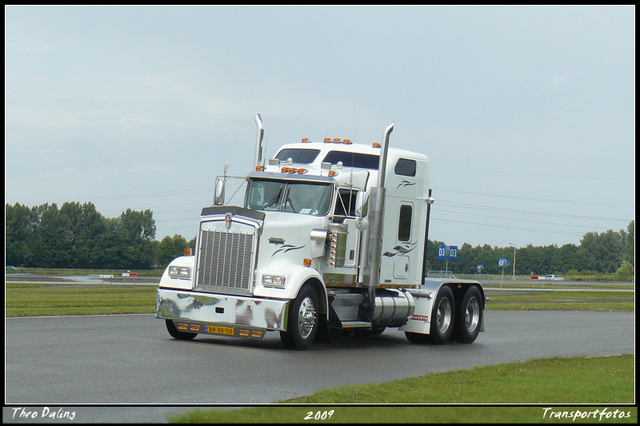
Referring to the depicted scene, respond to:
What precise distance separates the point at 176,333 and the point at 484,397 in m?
7.74

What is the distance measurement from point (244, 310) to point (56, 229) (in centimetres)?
6204

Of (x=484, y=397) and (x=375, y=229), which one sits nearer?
(x=484, y=397)

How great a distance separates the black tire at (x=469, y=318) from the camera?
61.6 ft

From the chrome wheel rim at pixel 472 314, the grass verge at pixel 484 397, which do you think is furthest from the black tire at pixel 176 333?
the chrome wheel rim at pixel 472 314

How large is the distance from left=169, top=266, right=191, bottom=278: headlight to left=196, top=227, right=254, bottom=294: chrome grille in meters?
0.29

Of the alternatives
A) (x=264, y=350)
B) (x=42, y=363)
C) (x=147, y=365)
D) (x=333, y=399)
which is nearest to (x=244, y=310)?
(x=264, y=350)

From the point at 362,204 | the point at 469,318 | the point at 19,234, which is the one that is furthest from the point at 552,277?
the point at 362,204

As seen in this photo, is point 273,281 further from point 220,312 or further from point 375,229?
point 375,229

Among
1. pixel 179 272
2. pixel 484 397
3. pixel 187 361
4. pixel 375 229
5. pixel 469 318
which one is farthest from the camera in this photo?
pixel 469 318

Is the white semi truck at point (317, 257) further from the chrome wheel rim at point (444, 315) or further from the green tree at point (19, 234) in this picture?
the green tree at point (19, 234)

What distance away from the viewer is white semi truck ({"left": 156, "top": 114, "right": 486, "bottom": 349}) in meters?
14.8

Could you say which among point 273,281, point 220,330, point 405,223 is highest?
point 405,223

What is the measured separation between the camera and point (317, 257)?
617 inches

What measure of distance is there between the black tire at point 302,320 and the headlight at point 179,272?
81.9 inches
